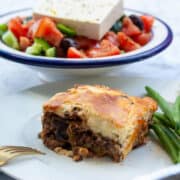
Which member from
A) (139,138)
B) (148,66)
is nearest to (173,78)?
(148,66)

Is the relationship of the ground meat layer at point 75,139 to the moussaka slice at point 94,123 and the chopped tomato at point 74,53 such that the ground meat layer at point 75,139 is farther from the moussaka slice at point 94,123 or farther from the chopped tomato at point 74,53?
the chopped tomato at point 74,53

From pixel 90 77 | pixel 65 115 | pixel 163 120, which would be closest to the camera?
pixel 65 115

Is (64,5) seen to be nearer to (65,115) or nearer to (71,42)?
(71,42)

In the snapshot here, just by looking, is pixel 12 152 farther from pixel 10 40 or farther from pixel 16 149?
pixel 10 40

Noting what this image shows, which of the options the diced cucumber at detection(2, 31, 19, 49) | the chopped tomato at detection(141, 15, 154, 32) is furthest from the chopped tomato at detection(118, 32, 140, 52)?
the diced cucumber at detection(2, 31, 19, 49)

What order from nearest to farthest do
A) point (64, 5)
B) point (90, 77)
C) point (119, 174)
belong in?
point (119, 174) → point (90, 77) → point (64, 5)

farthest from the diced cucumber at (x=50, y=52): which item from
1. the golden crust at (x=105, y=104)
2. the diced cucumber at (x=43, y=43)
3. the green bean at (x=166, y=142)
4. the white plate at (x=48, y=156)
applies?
the green bean at (x=166, y=142)

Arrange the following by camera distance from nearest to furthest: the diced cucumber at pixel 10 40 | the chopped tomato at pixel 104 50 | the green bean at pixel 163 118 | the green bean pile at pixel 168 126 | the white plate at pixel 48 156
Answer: the white plate at pixel 48 156 → the green bean pile at pixel 168 126 → the green bean at pixel 163 118 → the chopped tomato at pixel 104 50 → the diced cucumber at pixel 10 40
